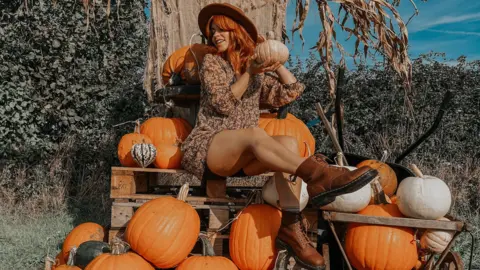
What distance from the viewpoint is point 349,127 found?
595cm

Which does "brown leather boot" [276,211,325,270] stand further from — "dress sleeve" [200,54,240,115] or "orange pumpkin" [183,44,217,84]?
"orange pumpkin" [183,44,217,84]

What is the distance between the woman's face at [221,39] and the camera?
3438 millimetres

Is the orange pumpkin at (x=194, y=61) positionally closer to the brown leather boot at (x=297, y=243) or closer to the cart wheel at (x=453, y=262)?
the brown leather boot at (x=297, y=243)

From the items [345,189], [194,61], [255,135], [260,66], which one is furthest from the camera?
[194,61]

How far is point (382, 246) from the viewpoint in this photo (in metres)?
2.62

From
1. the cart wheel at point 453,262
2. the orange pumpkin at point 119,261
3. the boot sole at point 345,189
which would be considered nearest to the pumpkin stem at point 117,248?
the orange pumpkin at point 119,261

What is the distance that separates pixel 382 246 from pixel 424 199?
1.14ft

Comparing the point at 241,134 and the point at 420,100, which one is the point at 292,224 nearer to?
the point at 241,134

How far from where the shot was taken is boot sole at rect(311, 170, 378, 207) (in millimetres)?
2404

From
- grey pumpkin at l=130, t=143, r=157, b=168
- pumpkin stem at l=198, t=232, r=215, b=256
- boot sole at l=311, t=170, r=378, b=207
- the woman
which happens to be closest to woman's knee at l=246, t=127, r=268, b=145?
the woman

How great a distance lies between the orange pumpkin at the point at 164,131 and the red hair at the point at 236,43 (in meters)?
0.69

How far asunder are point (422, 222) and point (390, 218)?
17cm

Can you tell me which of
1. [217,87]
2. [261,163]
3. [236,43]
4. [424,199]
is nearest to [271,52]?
[217,87]

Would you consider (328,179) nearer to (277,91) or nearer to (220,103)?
(220,103)
